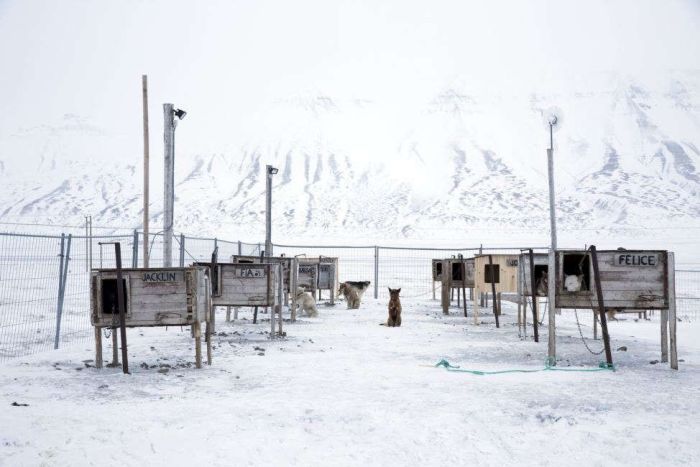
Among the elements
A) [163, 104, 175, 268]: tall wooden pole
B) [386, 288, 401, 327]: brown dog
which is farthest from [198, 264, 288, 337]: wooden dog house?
[386, 288, 401, 327]: brown dog

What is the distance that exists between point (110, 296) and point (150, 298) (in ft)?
1.71

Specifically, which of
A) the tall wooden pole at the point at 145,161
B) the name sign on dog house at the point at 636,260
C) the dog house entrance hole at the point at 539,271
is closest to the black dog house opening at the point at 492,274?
the dog house entrance hole at the point at 539,271

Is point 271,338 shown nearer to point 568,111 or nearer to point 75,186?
point 75,186

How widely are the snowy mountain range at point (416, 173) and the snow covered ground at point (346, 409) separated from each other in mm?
62266

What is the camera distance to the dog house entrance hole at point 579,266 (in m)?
9.44

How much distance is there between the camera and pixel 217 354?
34.1 feet

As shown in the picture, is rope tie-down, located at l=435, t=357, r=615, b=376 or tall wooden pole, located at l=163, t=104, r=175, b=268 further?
tall wooden pole, located at l=163, t=104, r=175, b=268

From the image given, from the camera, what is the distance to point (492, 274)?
585 inches

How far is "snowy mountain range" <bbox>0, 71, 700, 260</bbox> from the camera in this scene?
3543 inches

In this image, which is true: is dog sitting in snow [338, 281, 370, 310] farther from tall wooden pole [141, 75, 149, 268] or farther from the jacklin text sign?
the jacklin text sign

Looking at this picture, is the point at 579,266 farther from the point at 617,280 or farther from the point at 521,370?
the point at 521,370

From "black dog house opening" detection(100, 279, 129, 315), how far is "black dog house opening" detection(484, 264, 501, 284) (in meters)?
8.36

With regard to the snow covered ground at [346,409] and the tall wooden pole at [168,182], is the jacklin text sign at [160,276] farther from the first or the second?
the tall wooden pole at [168,182]

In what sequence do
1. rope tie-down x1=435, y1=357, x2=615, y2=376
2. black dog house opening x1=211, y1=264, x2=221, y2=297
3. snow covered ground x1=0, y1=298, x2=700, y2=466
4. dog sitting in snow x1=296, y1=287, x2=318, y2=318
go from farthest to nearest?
1. dog sitting in snow x1=296, y1=287, x2=318, y2=318
2. black dog house opening x1=211, y1=264, x2=221, y2=297
3. rope tie-down x1=435, y1=357, x2=615, y2=376
4. snow covered ground x1=0, y1=298, x2=700, y2=466
